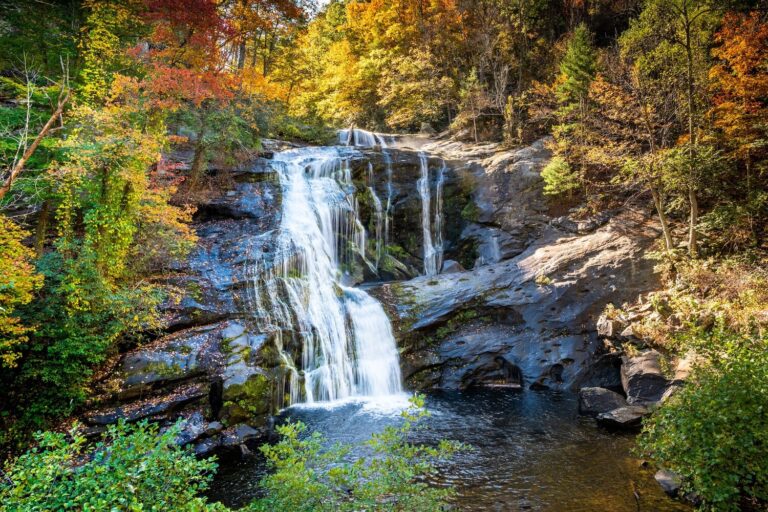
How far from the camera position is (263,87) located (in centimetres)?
1941

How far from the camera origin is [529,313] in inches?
566

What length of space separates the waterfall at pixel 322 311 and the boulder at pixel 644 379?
6.81 metres

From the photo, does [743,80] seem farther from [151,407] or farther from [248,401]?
[151,407]

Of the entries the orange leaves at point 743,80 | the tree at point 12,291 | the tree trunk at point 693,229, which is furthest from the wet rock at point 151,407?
the orange leaves at point 743,80

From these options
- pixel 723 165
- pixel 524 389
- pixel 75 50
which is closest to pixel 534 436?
pixel 524 389

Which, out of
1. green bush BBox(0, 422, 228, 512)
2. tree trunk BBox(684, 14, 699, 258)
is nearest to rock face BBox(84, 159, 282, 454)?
green bush BBox(0, 422, 228, 512)

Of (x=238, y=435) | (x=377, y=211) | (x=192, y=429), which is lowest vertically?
(x=238, y=435)

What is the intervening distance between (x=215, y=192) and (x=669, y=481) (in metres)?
17.6

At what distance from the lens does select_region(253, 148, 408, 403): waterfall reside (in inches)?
502

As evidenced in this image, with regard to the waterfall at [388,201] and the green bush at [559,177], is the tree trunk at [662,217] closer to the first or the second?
the green bush at [559,177]

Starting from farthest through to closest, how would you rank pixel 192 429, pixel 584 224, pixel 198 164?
pixel 198 164 < pixel 584 224 < pixel 192 429

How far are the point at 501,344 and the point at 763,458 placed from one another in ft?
30.1

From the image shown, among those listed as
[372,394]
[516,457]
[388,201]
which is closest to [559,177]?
[388,201]

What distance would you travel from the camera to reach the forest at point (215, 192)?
4.51 m
